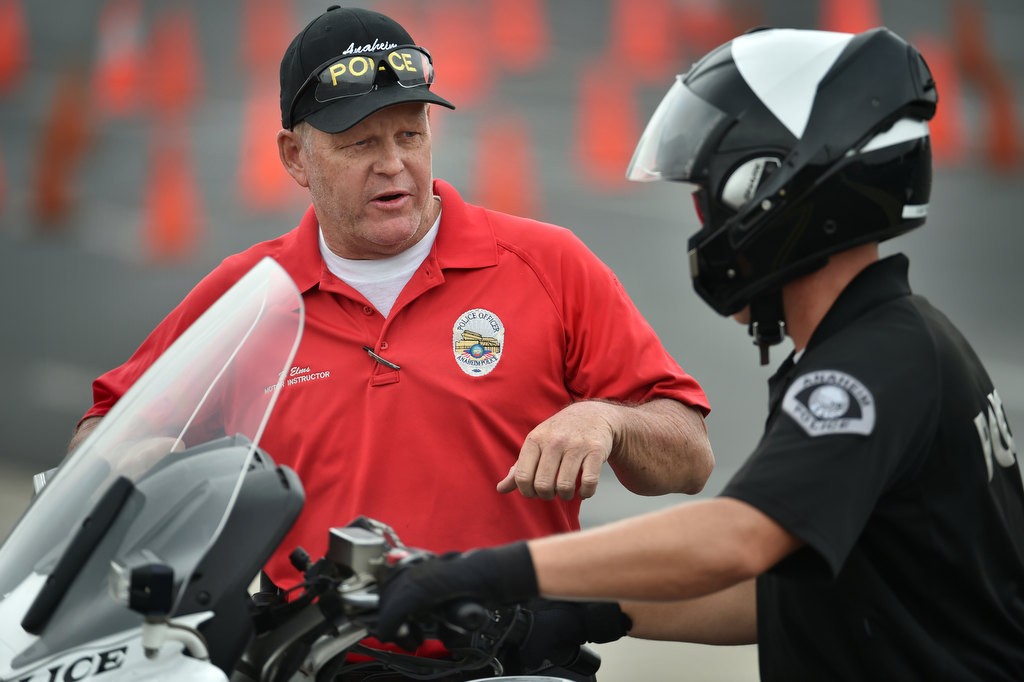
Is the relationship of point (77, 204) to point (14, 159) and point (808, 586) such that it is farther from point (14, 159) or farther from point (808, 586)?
point (808, 586)

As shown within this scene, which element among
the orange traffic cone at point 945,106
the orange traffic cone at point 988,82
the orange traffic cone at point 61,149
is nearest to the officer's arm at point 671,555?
the orange traffic cone at point 61,149

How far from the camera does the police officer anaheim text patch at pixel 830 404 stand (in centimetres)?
227

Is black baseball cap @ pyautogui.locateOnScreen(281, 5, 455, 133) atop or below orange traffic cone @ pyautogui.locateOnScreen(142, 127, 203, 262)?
atop

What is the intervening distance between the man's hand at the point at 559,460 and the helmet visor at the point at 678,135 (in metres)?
0.53

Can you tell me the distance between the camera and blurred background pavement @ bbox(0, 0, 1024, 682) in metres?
8.98

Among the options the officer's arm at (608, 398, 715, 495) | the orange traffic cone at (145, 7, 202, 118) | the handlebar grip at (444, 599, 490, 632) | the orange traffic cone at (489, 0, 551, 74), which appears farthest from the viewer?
the orange traffic cone at (489, 0, 551, 74)

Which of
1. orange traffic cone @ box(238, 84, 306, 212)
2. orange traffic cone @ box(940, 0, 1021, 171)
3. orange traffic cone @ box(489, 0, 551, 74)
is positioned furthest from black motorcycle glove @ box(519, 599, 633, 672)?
orange traffic cone @ box(489, 0, 551, 74)

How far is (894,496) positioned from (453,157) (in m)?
9.12

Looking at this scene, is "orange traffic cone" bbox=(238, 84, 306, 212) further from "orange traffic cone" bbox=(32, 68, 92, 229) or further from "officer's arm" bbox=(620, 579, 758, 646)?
"officer's arm" bbox=(620, 579, 758, 646)

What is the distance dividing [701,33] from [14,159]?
5715mm

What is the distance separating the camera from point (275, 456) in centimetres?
344

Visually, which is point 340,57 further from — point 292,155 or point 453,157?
point 453,157

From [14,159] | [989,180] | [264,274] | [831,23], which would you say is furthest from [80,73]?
[264,274]

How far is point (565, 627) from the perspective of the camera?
2.76m
